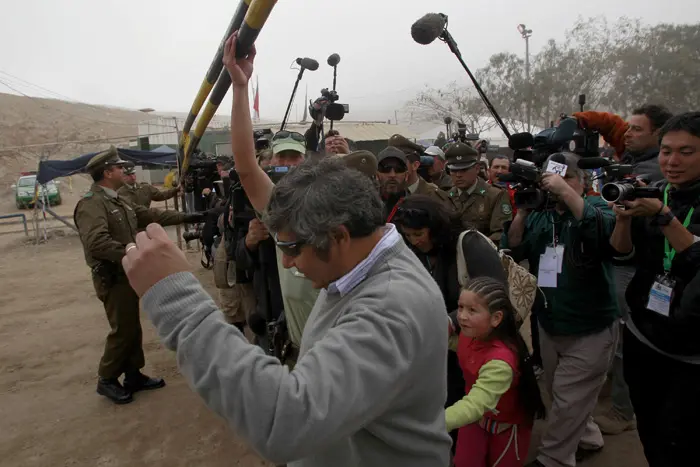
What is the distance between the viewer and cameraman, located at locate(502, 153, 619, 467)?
2.60 metres

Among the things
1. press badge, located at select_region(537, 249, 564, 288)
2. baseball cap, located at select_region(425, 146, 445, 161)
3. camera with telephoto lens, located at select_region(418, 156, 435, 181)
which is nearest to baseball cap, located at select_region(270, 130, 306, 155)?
press badge, located at select_region(537, 249, 564, 288)

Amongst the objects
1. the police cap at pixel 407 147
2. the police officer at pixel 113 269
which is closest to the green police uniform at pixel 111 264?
the police officer at pixel 113 269

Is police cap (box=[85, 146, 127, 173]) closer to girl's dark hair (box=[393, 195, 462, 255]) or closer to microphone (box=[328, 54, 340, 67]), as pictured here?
microphone (box=[328, 54, 340, 67])

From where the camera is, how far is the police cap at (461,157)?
163 inches

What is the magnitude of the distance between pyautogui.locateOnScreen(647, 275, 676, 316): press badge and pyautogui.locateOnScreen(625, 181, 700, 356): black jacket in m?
0.02

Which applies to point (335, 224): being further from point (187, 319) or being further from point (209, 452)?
point (209, 452)

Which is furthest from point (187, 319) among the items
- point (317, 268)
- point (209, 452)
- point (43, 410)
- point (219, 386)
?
point (43, 410)

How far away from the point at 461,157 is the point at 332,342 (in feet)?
11.6

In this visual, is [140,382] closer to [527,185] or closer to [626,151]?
[527,185]

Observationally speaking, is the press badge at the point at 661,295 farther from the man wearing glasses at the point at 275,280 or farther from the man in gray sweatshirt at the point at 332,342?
the man wearing glasses at the point at 275,280

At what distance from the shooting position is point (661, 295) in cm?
208

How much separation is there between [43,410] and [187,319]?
164 inches

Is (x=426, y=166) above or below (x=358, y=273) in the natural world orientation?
above

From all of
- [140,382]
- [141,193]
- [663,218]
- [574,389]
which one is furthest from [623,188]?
[141,193]
